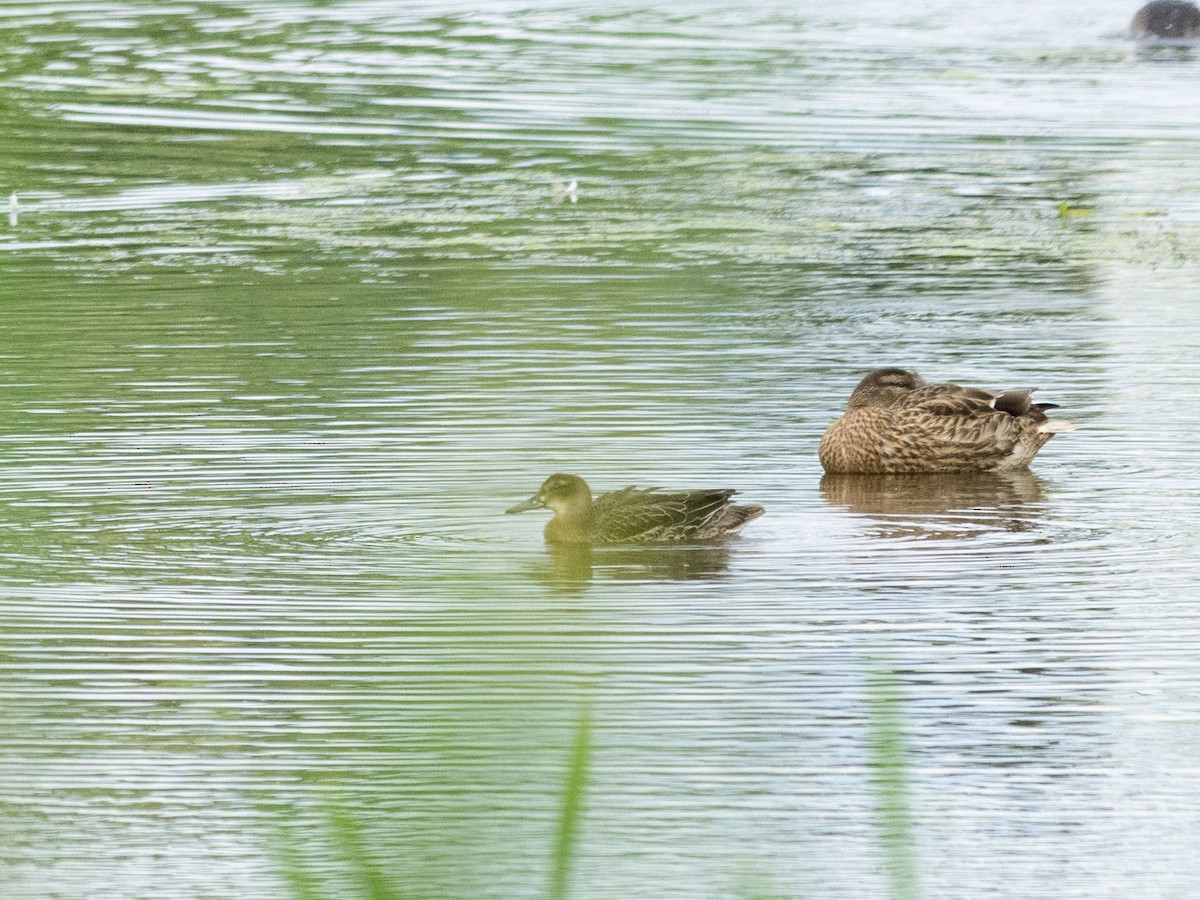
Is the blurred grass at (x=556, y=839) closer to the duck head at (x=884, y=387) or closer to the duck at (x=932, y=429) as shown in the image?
the duck at (x=932, y=429)

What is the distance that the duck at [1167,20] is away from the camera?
99.9ft

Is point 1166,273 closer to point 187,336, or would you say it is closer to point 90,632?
point 187,336

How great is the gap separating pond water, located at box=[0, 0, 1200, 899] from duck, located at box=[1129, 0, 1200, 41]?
4.79m

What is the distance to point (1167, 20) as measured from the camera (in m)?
30.5

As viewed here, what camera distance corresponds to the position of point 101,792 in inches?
268

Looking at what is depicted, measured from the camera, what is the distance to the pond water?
6.26 m

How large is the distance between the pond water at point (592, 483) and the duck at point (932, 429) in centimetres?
19

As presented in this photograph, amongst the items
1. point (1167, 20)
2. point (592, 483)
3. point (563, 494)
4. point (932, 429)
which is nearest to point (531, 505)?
point (563, 494)

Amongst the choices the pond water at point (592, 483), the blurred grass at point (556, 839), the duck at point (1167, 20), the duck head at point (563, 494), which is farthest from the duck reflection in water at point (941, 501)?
the duck at point (1167, 20)

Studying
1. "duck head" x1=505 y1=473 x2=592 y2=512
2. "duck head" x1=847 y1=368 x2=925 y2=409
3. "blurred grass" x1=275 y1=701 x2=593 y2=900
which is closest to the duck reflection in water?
"duck head" x1=847 y1=368 x2=925 y2=409

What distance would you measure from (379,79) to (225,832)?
2093 centimetres

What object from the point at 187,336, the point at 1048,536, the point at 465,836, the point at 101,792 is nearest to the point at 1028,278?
the point at 187,336

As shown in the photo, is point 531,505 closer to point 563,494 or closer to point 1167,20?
point 563,494

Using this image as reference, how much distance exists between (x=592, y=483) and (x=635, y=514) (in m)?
0.76
